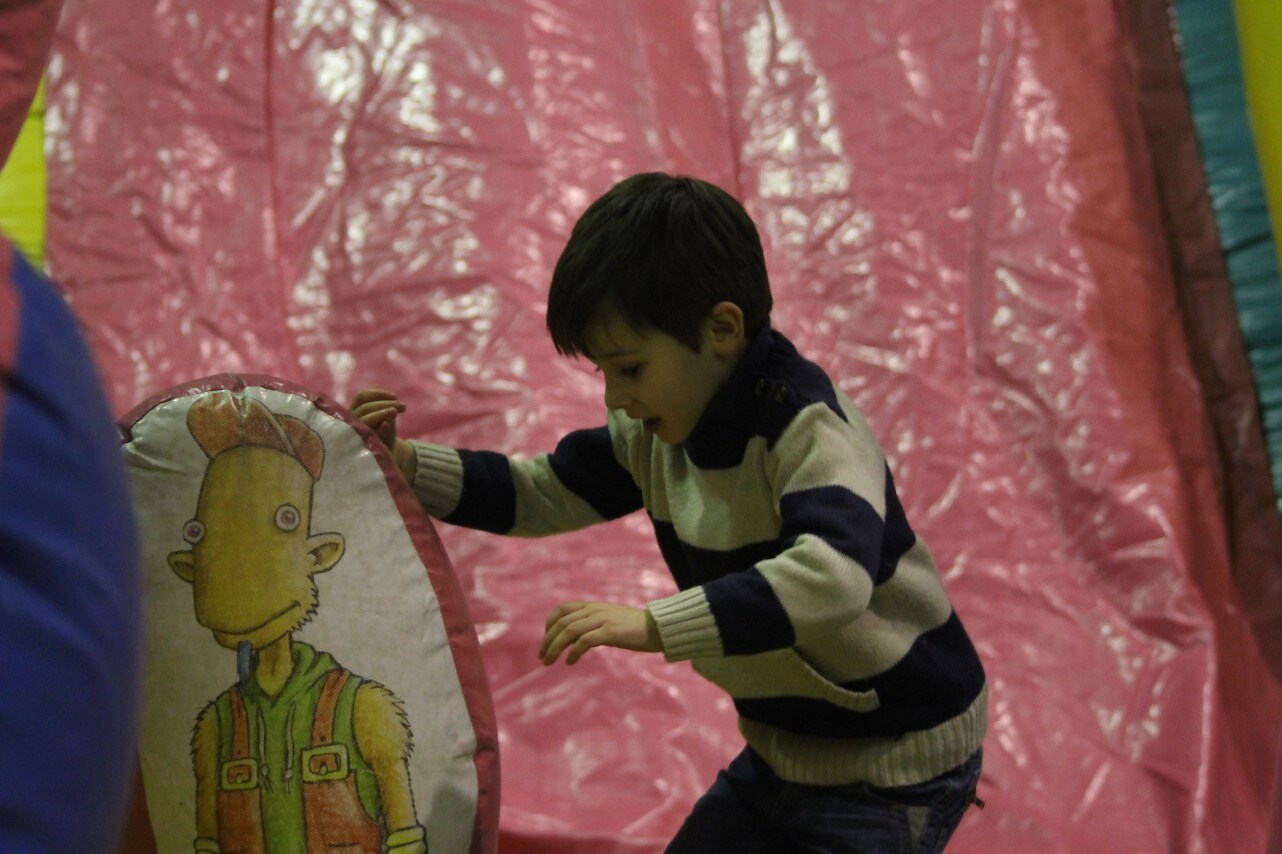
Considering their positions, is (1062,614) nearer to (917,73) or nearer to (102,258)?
(917,73)

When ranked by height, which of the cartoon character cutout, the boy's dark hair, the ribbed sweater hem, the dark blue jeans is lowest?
the dark blue jeans

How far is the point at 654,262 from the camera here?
90cm

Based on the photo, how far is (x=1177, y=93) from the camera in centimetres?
194

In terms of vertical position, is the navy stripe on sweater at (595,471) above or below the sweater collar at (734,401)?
below

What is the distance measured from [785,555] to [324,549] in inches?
12.3

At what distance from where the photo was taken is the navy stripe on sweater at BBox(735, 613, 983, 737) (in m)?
0.99

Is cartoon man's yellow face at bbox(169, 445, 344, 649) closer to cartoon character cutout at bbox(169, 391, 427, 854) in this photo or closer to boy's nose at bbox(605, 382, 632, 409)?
cartoon character cutout at bbox(169, 391, 427, 854)

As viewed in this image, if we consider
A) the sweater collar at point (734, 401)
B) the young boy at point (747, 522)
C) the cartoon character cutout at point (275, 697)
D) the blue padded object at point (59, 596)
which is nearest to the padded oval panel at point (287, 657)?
the cartoon character cutout at point (275, 697)

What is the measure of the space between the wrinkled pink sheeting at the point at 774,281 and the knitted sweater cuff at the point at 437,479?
0.42 m

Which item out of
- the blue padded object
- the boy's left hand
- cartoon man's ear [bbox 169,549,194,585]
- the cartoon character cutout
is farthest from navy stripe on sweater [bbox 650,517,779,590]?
the blue padded object

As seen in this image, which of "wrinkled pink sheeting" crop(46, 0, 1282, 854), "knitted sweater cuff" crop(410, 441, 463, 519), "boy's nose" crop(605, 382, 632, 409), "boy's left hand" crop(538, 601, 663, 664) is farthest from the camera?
"wrinkled pink sheeting" crop(46, 0, 1282, 854)

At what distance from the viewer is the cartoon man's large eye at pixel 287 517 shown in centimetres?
93

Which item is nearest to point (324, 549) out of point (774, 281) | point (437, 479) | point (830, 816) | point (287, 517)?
point (287, 517)

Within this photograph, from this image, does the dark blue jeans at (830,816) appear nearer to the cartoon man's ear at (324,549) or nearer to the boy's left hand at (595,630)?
the boy's left hand at (595,630)
